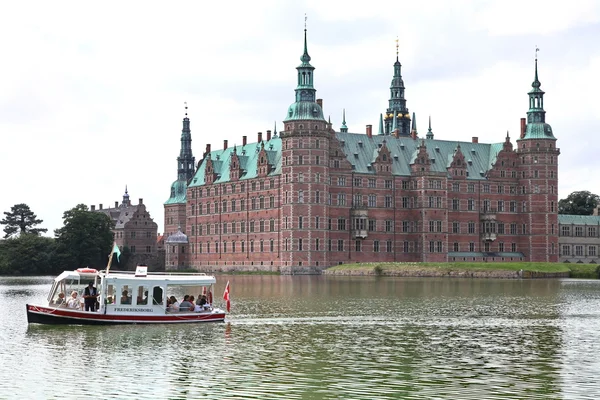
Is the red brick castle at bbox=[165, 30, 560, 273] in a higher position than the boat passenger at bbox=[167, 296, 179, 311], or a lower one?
higher

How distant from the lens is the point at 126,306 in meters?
49.5

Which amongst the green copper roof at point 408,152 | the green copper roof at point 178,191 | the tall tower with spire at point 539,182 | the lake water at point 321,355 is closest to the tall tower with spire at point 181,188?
the green copper roof at point 178,191

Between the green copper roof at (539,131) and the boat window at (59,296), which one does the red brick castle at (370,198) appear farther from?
the boat window at (59,296)

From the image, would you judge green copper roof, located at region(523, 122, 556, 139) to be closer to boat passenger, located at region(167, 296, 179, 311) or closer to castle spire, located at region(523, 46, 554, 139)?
castle spire, located at region(523, 46, 554, 139)

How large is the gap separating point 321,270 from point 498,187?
32170 millimetres

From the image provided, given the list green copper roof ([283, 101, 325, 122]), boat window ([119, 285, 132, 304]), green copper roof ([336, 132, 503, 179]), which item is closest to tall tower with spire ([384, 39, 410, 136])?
green copper roof ([336, 132, 503, 179])

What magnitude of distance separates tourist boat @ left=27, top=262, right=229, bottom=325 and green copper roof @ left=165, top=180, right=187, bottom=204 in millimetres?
122566

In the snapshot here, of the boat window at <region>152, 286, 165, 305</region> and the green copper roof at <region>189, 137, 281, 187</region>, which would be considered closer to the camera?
the boat window at <region>152, 286, 165, 305</region>

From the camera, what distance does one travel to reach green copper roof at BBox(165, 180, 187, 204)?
173500mm

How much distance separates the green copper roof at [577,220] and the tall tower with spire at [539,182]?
50.8 ft

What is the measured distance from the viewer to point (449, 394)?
29906 mm

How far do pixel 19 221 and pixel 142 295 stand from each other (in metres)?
135

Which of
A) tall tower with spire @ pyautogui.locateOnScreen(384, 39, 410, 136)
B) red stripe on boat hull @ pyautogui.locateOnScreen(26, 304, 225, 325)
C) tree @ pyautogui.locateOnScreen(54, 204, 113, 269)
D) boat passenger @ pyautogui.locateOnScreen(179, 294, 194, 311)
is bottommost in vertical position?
red stripe on boat hull @ pyautogui.locateOnScreen(26, 304, 225, 325)

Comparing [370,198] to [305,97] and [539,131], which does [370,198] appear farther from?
[539,131]
